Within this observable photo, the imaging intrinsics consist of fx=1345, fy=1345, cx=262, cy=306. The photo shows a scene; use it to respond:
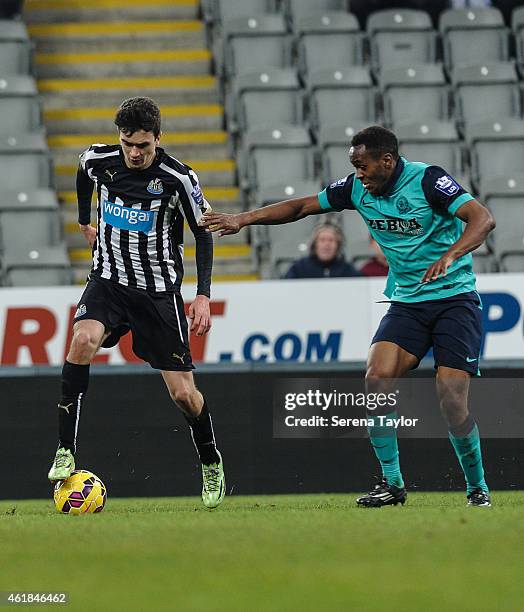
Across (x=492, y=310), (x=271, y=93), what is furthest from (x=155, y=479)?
(x=271, y=93)

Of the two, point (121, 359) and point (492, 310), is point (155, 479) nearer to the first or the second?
point (121, 359)

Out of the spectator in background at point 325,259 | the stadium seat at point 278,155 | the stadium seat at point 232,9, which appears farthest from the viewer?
the stadium seat at point 232,9

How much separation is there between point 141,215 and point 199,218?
29cm

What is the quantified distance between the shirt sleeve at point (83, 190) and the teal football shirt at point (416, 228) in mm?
1442

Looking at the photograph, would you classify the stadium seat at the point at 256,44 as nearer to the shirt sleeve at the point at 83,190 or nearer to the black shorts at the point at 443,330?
the shirt sleeve at the point at 83,190

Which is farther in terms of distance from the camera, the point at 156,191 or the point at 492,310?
the point at 492,310

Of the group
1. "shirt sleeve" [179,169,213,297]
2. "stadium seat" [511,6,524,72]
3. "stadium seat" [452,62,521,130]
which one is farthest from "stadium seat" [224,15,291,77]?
"shirt sleeve" [179,169,213,297]

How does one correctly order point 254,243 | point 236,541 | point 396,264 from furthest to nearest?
point 254,243 → point 396,264 → point 236,541

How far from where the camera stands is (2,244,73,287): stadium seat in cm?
1124

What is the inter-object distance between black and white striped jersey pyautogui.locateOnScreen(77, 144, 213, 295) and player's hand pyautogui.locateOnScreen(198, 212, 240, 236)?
0.28 m

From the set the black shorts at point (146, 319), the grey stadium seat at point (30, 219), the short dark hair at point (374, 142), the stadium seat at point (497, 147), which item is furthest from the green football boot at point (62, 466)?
the stadium seat at point (497, 147)

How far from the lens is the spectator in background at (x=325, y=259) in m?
9.77

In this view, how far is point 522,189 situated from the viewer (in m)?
12.4

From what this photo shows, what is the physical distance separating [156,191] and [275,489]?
2.74m
